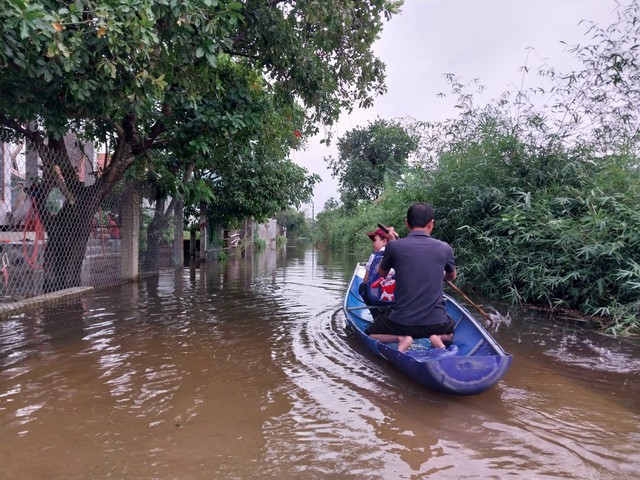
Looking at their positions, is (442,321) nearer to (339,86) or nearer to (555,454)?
(555,454)

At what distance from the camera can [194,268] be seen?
45.2 ft

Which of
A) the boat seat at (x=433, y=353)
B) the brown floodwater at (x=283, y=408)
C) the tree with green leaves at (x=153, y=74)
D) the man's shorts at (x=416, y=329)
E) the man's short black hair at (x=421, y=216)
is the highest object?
the tree with green leaves at (x=153, y=74)

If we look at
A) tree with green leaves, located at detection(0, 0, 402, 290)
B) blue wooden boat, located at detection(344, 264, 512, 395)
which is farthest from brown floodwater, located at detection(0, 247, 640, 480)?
tree with green leaves, located at detection(0, 0, 402, 290)

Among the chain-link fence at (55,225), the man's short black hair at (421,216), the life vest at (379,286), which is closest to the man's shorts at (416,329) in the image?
the man's short black hair at (421,216)

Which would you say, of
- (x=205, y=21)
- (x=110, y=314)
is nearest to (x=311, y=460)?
(x=205, y=21)

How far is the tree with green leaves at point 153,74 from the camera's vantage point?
13.6 ft

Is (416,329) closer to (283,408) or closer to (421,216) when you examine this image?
(421,216)

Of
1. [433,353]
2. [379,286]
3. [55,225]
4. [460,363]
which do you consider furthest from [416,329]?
[55,225]

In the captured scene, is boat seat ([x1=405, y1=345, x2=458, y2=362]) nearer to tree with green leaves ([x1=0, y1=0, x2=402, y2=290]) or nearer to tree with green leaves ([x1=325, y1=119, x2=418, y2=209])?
tree with green leaves ([x1=0, y1=0, x2=402, y2=290])

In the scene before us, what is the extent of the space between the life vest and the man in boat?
1.55m

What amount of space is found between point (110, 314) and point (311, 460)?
4.82 metres

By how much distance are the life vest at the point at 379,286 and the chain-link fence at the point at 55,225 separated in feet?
15.3

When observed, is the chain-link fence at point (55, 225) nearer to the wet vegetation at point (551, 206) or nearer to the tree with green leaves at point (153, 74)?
the tree with green leaves at point (153, 74)

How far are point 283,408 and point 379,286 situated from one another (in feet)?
8.50
